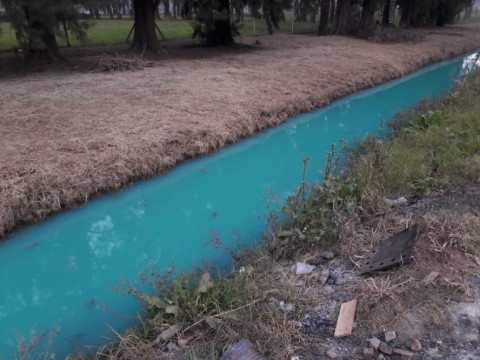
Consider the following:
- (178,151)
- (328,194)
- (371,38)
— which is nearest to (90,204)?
(178,151)

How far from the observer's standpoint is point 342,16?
21531 mm

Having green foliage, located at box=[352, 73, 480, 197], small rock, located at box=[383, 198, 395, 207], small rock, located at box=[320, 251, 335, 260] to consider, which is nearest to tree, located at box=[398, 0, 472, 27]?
green foliage, located at box=[352, 73, 480, 197]

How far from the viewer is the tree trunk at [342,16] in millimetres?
21469

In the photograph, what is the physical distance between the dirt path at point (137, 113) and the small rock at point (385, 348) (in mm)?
3971

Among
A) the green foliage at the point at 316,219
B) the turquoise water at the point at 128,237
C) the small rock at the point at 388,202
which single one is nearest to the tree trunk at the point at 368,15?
the turquoise water at the point at 128,237

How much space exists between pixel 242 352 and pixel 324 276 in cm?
108

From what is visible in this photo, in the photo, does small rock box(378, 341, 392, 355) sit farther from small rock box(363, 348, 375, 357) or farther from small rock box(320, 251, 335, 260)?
small rock box(320, 251, 335, 260)

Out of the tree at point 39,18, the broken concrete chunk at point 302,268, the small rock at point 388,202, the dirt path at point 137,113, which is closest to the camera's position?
the broken concrete chunk at point 302,268

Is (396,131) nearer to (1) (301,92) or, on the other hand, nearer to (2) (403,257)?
(1) (301,92)

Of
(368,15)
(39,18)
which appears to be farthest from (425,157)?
(368,15)

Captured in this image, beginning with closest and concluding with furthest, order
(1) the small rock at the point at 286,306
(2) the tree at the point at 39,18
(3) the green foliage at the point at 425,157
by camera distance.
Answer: (1) the small rock at the point at 286,306 < (3) the green foliage at the point at 425,157 < (2) the tree at the point at 39,18

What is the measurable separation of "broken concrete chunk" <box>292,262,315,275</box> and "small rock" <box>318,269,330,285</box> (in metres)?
0.11

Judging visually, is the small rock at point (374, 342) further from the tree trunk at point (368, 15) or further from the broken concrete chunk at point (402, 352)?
the tree trunk at point (368, 15)

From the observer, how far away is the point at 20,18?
8750 millimetres
